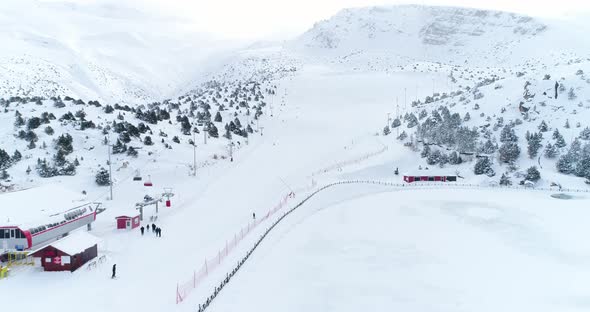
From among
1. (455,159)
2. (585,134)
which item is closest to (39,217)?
(455,159)

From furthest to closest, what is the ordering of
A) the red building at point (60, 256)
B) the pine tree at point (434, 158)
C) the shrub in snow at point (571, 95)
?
1. the shrub in snow at point (571, 95)
2. the pine tree at point (434, 158)
3. the red building at point (60, 256)

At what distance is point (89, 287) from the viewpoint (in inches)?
1043

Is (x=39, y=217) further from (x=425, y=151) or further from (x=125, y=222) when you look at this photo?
(x=425, y=151)

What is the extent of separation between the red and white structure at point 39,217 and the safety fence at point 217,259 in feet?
40.0

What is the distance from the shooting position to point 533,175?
57656mm

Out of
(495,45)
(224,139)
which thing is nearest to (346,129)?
(224,139)

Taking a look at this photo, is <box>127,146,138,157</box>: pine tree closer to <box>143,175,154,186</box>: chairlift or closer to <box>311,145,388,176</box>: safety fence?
<box>143,175,154,186</box>: chairlift

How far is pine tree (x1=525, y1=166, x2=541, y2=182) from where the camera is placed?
189 feet

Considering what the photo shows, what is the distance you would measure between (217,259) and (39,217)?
13755 mm

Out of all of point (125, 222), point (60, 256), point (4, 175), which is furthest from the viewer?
point (4, 175)

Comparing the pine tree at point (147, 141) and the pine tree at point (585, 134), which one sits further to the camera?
the pine tree at point (585, 134)

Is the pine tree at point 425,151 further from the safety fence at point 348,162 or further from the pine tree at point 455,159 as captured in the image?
the safety fence at point 348,162

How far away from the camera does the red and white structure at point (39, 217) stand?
3016cm

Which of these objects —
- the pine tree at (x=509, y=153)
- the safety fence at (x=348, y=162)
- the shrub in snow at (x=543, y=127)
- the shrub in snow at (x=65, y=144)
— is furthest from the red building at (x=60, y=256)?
the shrub in snow at (x=543, y=127)
